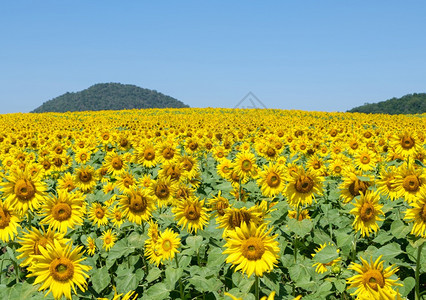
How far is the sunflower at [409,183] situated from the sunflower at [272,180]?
1519mm

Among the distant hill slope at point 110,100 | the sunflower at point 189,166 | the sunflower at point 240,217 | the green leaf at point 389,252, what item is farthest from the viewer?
the distant hill slope at point 110,100

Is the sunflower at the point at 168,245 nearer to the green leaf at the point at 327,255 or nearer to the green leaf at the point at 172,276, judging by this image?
the green leaf at the point at 172,276

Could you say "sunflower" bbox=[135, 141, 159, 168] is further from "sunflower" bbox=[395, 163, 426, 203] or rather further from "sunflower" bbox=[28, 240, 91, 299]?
"sunflower" bbox=[395, 163, 426, 203]

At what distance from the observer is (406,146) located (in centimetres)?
630

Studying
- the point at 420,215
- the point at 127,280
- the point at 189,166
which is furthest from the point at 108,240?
the point at 420,215

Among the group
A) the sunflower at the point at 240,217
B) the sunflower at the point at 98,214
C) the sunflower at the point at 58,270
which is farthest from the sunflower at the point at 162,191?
the sunflower at the point at 58,270

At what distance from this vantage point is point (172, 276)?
11.6ft

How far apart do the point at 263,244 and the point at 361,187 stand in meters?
2.20

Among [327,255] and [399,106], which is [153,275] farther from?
[399,106]

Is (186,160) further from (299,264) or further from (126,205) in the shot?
(299,264)

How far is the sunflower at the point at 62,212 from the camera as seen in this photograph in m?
4.15

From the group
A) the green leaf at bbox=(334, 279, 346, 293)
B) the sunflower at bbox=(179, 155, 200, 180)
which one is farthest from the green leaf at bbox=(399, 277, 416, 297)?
the sunflower at bbox=(179, 155, 200, 180)

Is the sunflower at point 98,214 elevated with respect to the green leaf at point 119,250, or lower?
elevated

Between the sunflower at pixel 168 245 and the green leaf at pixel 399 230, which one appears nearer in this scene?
the green leaf at pixel 399 230
